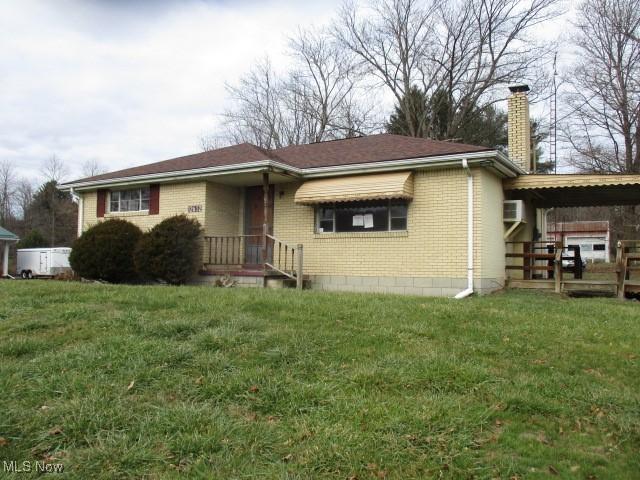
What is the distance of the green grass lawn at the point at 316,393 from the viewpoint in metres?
3.11

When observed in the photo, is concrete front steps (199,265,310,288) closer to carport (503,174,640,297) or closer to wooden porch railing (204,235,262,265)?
wooden porch railing (204,235,262,265)

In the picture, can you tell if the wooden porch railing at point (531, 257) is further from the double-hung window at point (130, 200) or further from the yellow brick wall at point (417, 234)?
the double-hung window at point (130, 200)

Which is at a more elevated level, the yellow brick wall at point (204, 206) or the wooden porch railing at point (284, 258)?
the yellow brick wall at point (204, 206)

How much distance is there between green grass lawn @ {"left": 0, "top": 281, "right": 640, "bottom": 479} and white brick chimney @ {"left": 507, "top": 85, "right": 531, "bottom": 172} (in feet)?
25.3

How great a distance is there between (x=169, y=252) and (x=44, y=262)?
49.9ft

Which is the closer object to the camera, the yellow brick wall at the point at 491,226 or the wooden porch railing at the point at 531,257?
the yellow brick wall at the point at 491,226

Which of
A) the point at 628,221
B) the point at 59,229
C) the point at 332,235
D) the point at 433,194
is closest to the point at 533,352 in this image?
the point at 433,194

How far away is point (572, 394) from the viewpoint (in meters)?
4.19

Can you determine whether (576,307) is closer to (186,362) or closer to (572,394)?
(572,394)

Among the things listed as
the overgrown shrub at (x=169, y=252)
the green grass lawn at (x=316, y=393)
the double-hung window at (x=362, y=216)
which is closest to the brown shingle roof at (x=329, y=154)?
the double-hung window at (x=362, y=216)

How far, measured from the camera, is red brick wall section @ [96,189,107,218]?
50.9 ft

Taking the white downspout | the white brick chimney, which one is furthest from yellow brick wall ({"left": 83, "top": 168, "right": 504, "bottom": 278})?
the white brick chimney

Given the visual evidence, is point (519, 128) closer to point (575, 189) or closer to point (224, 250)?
point (575, 189)

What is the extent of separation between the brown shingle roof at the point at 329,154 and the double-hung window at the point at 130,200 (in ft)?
1.74
